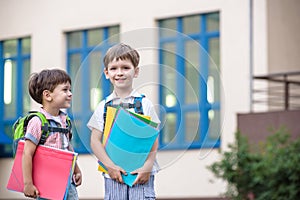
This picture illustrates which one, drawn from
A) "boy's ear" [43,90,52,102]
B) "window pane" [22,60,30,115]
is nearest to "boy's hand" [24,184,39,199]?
"boy's ear" [43,90,52,102]

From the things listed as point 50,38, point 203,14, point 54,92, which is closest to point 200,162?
point 203,14

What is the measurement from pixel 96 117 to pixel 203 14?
1486 cm

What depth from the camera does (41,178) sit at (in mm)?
5848

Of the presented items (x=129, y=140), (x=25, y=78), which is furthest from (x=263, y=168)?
(x=25, y=78)

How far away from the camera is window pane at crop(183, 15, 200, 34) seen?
20.5 meters

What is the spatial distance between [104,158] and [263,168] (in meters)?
9.51

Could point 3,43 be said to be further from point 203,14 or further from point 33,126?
point 33,126

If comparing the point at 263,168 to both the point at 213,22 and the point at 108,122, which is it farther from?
the point at 108,122

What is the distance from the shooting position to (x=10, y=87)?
942 inches

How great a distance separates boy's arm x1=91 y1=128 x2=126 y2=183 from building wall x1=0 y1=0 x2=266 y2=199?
1256 centimetres

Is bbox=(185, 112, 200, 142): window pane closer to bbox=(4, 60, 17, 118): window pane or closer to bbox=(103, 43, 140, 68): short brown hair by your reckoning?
bbox=(103, 43, 140, 68): short brown hair

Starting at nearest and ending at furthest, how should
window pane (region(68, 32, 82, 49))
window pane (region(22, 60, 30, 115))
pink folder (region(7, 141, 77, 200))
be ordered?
pink folder (region(7, 141, 77, 200))
window pane (region(68, 32, 82, 49))
window pane (region(22, 60, 30, 115))

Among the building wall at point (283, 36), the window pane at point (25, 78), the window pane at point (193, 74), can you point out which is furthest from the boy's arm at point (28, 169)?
the window pane at point (25, 78)

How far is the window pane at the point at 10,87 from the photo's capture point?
2384 centimetres
